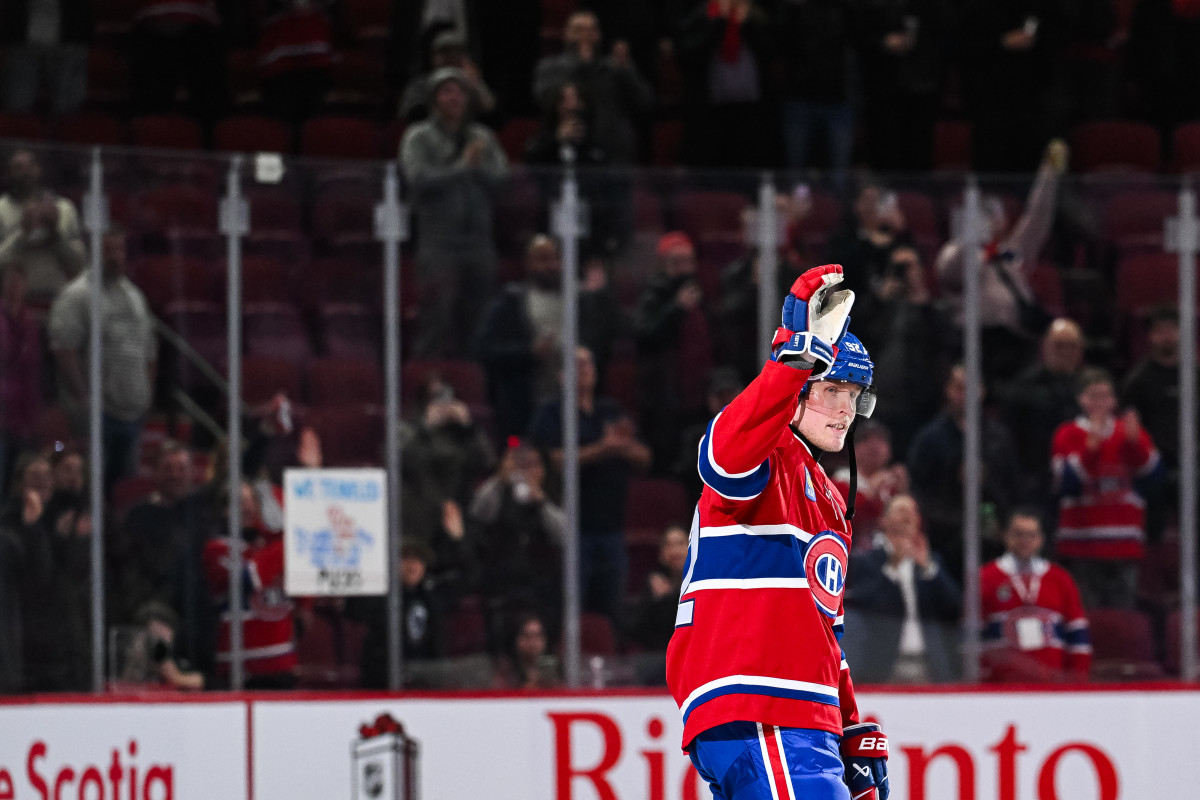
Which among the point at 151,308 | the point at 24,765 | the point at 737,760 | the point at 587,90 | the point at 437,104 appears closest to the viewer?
the point at 737,760

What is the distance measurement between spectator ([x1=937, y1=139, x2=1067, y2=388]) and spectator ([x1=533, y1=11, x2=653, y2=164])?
7.96 ft

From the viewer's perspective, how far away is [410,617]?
6.46 metres

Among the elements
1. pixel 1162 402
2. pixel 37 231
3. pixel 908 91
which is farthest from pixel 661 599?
pixel 908 91

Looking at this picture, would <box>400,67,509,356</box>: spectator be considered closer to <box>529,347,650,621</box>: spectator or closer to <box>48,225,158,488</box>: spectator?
<box>529,347,650,621</box>: spectator

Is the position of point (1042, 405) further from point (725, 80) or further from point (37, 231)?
point (37, 231)

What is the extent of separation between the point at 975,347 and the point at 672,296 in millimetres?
1155

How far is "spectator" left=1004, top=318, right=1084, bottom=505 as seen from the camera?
6.73 m

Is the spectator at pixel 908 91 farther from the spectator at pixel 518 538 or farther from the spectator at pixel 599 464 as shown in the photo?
the spectator at pixel 518 538

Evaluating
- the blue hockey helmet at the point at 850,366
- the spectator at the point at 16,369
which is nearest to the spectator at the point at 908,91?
the spectator at the point at 16,369

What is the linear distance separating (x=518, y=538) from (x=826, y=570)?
302 cm

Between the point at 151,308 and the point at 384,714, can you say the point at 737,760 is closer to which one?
the point at 384,714

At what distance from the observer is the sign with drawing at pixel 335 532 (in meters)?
6.38

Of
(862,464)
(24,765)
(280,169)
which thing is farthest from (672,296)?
(24,765)

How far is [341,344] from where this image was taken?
6.54 m
